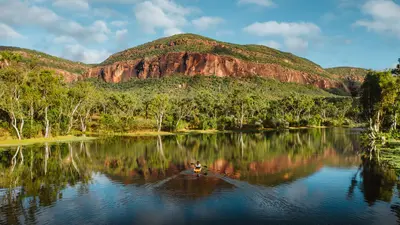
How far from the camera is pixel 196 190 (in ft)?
81.4

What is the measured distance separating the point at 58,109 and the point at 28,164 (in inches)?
1535

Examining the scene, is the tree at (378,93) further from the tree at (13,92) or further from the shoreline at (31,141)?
the tree at (13,92)

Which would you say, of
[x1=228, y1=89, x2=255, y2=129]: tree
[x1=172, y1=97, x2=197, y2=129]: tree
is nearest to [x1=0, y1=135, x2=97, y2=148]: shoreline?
[x1=172, y1=97, x2=197, y2=129]: tree

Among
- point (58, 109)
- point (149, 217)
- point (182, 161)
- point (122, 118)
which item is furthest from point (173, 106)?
point (149, 217)

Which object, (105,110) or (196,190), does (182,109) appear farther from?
(196,190)

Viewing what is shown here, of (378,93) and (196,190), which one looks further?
(378,93)

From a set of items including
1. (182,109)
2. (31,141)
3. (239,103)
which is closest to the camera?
(31,141)

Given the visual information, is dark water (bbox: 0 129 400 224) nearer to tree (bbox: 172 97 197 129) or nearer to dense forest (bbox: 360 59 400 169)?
dense forest (bbox: 360 59 400 169)

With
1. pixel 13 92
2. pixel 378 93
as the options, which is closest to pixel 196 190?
pixel 378 93

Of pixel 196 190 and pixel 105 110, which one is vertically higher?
pixel 105 110

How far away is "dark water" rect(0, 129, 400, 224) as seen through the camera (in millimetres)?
18797

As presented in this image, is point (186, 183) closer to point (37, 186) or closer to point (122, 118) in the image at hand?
point (37, 186)

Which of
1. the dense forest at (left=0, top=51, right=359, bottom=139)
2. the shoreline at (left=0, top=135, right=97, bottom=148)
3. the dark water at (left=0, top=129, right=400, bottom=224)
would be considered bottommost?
the dark water at (left=0, top=129, right=400, bottom=224)

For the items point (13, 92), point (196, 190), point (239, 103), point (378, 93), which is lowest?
point (196, 190)
